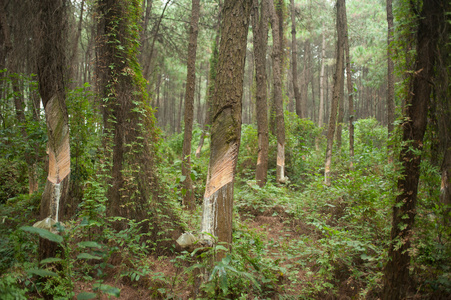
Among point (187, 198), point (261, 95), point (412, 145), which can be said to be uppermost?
point (261, 95)

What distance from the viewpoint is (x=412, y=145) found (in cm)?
302

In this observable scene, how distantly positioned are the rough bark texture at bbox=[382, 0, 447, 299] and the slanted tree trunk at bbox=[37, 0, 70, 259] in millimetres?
4150

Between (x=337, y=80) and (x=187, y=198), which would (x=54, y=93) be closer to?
(x=187, y=198)

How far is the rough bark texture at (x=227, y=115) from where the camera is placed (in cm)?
350

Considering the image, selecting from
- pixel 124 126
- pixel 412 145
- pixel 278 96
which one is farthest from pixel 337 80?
pixel 124 126

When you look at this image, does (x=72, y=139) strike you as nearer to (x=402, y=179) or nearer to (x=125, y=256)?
(x=125, y=256)

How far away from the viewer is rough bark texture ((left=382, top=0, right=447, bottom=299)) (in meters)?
2.96

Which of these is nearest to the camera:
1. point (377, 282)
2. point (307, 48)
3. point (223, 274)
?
point (223, 274)

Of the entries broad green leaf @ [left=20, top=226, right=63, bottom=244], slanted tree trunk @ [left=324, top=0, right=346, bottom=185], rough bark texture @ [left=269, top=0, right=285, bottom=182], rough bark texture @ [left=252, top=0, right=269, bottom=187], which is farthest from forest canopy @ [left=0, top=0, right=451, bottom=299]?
rough bark texture @ [left=269, top=0, right=285, bottom=182]

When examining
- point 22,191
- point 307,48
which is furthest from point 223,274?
point 307,48

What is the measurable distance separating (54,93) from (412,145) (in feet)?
14.5

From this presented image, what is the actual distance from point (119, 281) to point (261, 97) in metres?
7.08

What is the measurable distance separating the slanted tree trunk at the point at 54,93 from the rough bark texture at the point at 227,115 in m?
1.95

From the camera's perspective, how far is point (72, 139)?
4715 mm
